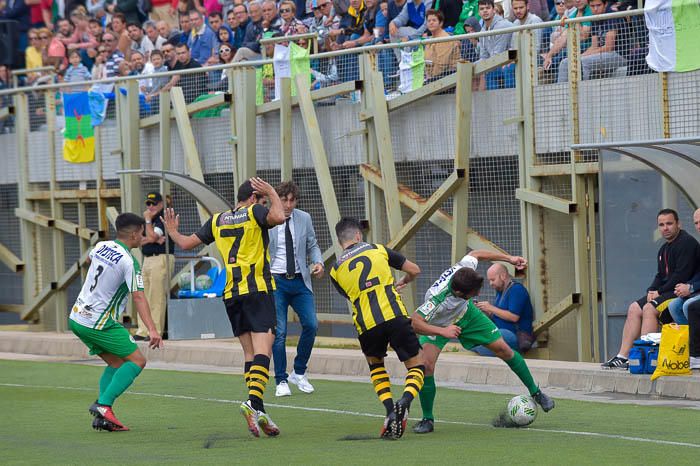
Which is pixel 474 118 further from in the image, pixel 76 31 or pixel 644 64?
pixel 76 31

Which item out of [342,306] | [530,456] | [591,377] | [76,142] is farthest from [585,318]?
[76,142]

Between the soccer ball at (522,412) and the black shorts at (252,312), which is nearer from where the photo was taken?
the soccer ball at (522,412)

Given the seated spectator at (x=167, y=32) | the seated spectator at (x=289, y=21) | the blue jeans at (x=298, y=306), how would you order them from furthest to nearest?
the seated spectator at (x=167, y=32), the seated spectator at (x=289, y=21), the blue jeans at (x=298, y=306)

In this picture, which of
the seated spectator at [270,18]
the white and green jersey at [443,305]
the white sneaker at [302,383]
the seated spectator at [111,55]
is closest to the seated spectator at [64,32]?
the seated spectator at [111,55]

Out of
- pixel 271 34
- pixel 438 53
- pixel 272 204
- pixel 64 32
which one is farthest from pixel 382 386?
pixel 64 32

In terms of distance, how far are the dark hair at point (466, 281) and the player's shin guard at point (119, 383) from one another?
2726 mm

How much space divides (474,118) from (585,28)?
6.72ft

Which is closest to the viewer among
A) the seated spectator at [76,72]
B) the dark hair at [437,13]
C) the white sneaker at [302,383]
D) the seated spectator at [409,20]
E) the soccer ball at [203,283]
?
the white sneaker at [302,383]

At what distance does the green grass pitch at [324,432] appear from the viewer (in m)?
9.22

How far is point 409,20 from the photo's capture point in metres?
18.8

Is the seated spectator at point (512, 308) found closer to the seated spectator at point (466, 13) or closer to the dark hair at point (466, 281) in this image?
the seated spectator at point (466, 13)

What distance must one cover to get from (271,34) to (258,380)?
35.7 feet

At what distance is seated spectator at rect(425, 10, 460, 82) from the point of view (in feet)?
56.5

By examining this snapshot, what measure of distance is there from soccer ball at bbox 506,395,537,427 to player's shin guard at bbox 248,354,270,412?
1.87m
